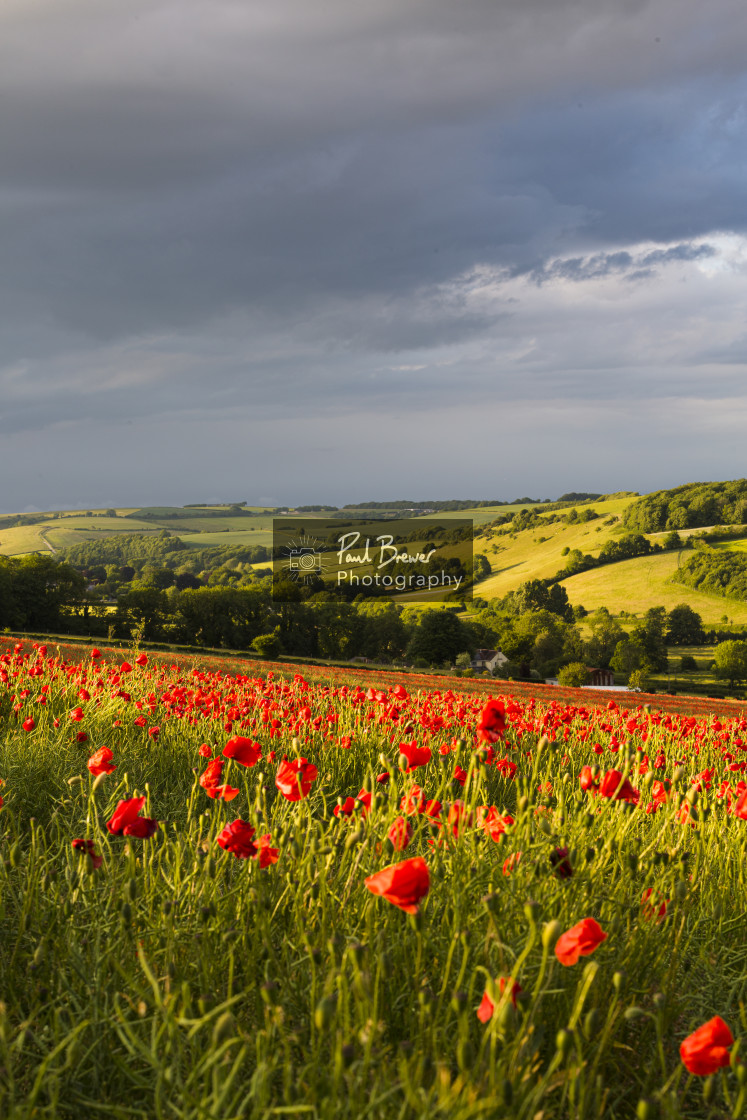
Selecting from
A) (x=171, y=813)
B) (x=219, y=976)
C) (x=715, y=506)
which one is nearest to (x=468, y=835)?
(x=219, y=976)

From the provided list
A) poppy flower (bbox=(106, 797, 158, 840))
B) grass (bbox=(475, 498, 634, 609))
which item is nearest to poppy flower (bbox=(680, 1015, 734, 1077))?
poppy flower (bbox=(106, 797, 158, 840))

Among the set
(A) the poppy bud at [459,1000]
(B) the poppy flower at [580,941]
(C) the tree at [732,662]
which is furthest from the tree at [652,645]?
(A) the poppy bud at [459,1000]

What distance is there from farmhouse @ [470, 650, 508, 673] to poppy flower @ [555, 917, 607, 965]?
72.8 meters

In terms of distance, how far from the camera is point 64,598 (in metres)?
62.8

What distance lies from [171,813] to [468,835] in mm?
2477

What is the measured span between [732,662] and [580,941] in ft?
300

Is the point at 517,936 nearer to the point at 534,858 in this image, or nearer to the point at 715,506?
the point at 534,858

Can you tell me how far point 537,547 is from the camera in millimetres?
169750

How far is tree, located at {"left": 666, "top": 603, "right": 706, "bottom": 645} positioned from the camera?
103125 mm

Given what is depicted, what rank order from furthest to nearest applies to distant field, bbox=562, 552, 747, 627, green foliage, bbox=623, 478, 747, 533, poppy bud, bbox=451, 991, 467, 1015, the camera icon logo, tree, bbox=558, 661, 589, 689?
green foliage, bbox=623, 478, 747, 533
distant field, bbox=562, 552, 747, 627
the camera icon logo
tree, bbox=558, 661, 589, 689
poppy bud, bbox=451, 991, 467, 1015

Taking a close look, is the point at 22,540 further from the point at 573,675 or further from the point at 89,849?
the point at 89,849

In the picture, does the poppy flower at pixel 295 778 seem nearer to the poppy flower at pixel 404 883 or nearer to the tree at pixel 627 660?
the poppy flower at pixel 404 883

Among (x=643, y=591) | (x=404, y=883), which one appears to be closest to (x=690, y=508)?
(x=643, y=591)

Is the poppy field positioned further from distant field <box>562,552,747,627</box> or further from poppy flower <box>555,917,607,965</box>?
distant field <box>562,552,747,627</box>
